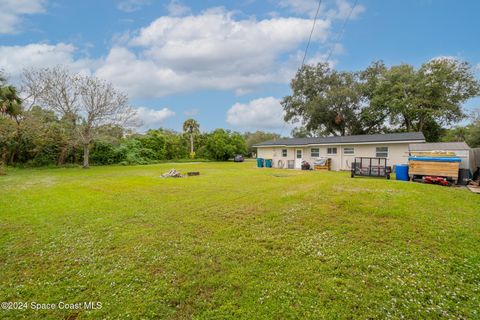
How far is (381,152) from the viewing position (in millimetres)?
14820

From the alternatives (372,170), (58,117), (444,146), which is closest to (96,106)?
(58,117)

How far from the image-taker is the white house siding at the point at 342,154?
46.4ft

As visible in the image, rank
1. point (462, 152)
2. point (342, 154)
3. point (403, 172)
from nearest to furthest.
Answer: point (462, 152)
point (403, 172)
point (342, 154)

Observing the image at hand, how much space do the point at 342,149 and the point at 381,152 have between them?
2.66m

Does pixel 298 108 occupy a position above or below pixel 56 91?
above

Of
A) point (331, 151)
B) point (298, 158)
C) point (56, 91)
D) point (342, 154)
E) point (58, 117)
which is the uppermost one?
point (56, 91)

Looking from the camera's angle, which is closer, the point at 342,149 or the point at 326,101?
the point at 342,149

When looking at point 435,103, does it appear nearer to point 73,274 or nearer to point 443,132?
point 443,132

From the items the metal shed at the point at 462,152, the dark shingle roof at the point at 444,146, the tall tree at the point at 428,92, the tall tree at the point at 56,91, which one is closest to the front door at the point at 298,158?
the dark shingle roof at the point at 444,146

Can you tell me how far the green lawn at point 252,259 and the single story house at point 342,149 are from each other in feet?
29.2

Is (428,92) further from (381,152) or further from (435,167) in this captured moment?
(435,167)

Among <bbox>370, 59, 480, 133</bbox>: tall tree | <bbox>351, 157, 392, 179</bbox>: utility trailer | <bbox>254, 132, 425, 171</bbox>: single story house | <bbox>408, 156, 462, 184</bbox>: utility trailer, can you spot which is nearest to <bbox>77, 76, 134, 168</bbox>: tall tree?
<bbox>254, 132, 425, 171</bbox>: single story house

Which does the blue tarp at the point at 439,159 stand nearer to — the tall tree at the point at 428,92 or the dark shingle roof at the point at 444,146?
the dark shingle roof at the point at 444,146

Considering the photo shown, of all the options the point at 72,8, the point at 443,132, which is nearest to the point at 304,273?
the point at 72,8
